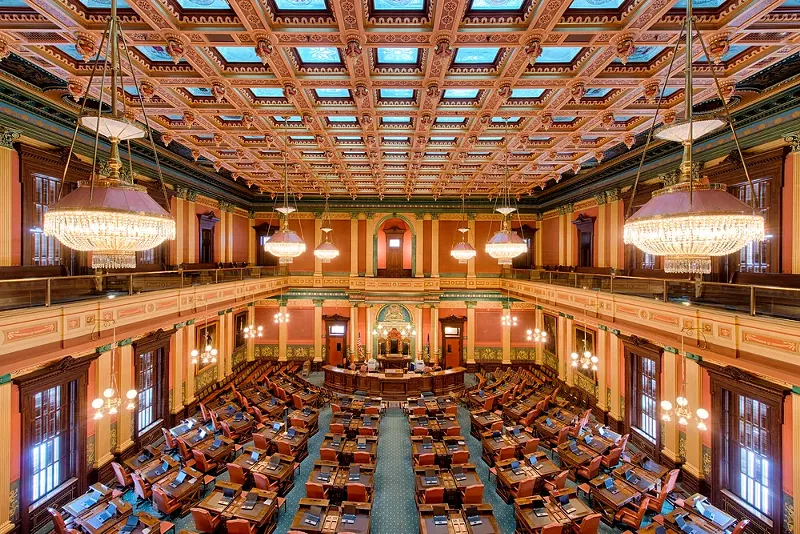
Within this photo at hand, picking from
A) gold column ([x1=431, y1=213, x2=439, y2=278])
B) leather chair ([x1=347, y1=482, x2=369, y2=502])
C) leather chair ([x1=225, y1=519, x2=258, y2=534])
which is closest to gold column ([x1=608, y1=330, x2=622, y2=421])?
leather chair ([x1=347, y1=482, x2=369, y2=502])

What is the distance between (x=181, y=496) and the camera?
8.40 metres

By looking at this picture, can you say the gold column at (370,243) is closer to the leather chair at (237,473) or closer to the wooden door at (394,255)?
the wooden door at (394,255)

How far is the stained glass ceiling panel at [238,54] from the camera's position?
20.6 feet

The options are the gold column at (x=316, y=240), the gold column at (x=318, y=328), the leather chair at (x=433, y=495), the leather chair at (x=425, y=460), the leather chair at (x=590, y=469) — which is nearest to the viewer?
the leather chair at (x=433, y=495)

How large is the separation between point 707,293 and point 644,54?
534 centimetres

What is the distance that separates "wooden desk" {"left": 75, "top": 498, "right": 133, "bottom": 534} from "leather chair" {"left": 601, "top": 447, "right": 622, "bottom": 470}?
1148cm

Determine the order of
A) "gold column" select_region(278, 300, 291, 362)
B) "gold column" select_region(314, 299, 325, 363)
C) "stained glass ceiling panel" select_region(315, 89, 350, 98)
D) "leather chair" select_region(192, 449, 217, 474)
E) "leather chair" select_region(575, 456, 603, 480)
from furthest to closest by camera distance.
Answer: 1. "gold column" select_region(314, 299, 325, 363)
2. "gold column" select_region(278, 300, 291, 362)
3. "leather chair" select_region(192, 449, 217, 474)
4. "leather chair" select_region(575, 456, 603, 480)
5. "stained glass ceiling panel" select_region(315, 89, 350, 98)

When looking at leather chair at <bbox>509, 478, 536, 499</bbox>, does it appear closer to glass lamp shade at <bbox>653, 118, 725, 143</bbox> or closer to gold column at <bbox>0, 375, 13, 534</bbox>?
glass lamp shade at <bbox>653, 118, 725, 143</bbox>

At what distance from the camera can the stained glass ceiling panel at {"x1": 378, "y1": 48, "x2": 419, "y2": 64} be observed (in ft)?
20.7

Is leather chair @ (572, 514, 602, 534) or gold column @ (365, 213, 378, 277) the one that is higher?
gold column @ (365, 213, 378, 277)

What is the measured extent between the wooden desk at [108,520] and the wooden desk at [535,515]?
27.1ft

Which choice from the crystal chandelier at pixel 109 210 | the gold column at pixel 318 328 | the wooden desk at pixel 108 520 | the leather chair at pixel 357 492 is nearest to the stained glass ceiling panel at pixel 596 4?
the crystal chandelier at pixel 109 210

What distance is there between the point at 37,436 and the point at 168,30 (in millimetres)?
8996

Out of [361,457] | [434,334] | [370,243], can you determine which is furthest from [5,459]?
[434,334]
